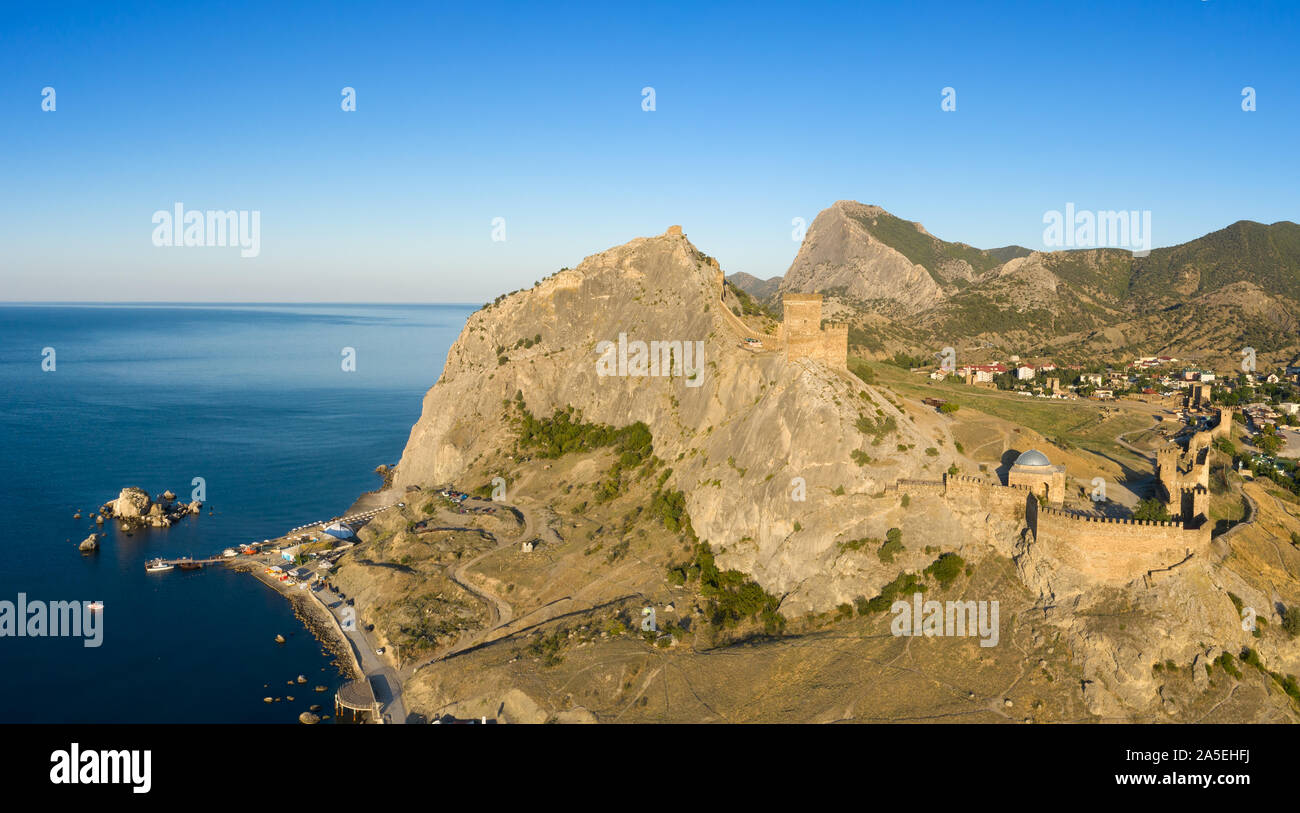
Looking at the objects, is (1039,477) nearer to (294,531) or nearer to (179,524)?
(294,531)

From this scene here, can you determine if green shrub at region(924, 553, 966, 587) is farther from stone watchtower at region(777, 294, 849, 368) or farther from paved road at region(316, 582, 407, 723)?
paved road at region(316, 582, 407, 723)

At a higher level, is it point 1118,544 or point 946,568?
point 1118,544

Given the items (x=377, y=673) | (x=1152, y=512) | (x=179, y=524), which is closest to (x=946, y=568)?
(x=1152, y=512)

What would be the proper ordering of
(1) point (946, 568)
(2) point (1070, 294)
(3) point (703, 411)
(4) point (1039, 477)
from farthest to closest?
(2) point (1070, 294), (3) point (703, 411), (4) point (1039, 477), (1) point (946, 568)

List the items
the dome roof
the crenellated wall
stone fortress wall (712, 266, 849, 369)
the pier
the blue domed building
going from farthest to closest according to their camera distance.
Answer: the pier < stone fortress wall (712, 266, 849, 369) < the dome roof < the blue domed building < the crenellated wall

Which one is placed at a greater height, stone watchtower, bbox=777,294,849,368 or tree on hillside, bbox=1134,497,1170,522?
stone watchtower, bbox=777,294,849,368

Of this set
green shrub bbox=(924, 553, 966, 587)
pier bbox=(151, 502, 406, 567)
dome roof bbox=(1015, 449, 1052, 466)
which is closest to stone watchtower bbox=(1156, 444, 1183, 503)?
dome roof bbox=(1015, 449, 1052, 466)

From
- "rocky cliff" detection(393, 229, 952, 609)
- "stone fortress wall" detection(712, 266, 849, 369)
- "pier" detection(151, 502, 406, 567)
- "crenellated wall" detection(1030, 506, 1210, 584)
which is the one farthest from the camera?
"pier" detection(151, 502, 406, 567)

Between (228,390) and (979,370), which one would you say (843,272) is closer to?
(979,370)

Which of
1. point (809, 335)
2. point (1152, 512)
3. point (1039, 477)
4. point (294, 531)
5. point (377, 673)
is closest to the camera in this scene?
point (1152, 512)
